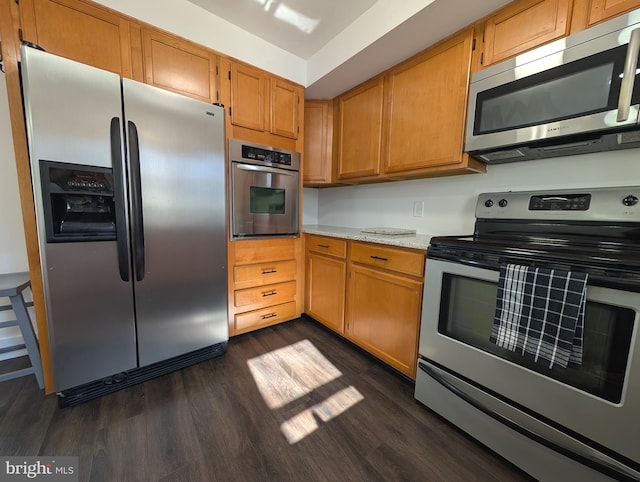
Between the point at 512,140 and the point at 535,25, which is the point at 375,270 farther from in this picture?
the point at 535,25

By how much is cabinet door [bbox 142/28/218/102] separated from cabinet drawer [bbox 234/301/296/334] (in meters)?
1.75

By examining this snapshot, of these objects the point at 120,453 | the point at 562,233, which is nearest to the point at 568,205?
the point at 562,233

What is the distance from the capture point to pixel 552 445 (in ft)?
3.05

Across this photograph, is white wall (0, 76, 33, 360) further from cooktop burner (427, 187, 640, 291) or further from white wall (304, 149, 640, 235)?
cooktop burner (427, 187, 640, 291)

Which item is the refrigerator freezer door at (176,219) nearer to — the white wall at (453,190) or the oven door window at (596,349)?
the white wall at (453,190)

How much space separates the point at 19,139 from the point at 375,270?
2.12 m

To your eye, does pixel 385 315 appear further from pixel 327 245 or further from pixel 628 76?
pixel 628 76

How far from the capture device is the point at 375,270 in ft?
5.69

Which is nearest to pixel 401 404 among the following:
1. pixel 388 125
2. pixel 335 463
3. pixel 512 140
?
pixel 335 463

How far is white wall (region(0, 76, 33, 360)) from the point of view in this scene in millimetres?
1600

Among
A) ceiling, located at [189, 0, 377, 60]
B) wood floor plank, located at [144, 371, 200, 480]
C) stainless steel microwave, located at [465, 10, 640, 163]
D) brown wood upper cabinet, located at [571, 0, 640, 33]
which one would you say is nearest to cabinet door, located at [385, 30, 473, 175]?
stainless steel microwave, located at [465, 10, 640, 163]

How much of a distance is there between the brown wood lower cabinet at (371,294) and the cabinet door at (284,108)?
1.00m

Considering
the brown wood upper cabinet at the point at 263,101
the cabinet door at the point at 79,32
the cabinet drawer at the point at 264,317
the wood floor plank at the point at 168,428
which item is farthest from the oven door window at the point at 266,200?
the wood floor plank at the point at 168,428

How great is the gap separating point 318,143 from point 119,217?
1.79 metres
